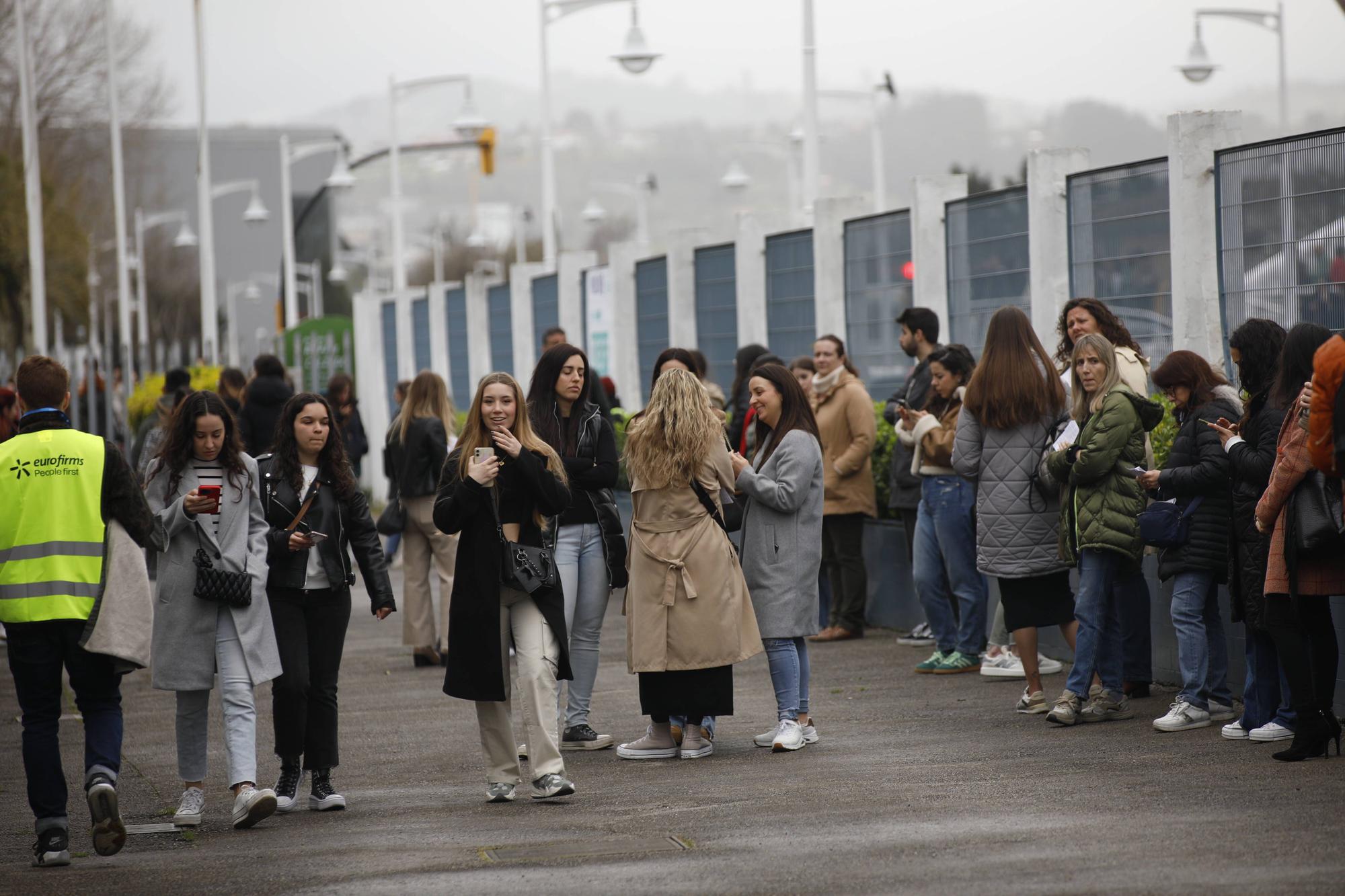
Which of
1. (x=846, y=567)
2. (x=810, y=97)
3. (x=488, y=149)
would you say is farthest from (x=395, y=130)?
(x=846, y=567)

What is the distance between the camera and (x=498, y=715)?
7633 mm

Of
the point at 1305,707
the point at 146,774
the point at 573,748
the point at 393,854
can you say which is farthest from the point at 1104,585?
the point at 146,774

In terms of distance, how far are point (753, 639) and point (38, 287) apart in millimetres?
26449

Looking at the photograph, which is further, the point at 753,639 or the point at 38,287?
the point at 38,287

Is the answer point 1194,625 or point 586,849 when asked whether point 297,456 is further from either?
point 1194,625

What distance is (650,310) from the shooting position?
2041cm

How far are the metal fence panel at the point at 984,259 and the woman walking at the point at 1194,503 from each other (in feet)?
15.8

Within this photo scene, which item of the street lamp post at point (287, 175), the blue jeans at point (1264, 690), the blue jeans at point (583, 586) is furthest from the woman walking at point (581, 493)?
the street lamp post at point (287, 175)

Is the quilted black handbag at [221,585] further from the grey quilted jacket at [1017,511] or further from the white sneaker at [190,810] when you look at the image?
the grey quilted jacket at [1017,511]

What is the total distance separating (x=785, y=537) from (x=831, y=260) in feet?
25.3

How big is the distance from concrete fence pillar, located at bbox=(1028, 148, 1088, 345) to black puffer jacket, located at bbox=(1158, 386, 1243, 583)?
4.28 m

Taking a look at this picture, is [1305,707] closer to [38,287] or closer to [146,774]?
[146,774]

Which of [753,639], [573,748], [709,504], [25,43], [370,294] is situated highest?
[25,43]

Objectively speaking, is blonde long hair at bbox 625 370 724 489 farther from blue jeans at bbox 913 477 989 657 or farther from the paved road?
blue jeans at bbox 913 477 989 657
